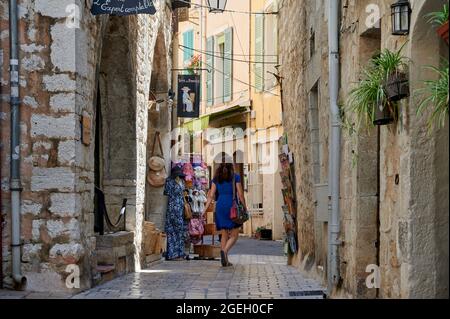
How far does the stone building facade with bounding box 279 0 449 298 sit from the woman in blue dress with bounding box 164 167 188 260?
2.71 m

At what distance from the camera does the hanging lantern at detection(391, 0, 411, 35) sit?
5.05 m

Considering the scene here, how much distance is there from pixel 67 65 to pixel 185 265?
4.83 metres

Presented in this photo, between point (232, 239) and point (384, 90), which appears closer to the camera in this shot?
point (384, 90)

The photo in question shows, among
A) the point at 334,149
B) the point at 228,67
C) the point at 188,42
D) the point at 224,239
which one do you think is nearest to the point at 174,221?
the point at 224,239

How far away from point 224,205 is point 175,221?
280cm

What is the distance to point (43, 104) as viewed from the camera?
702 cm

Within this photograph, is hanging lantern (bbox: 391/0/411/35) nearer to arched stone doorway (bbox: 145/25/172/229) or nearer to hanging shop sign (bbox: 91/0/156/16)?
hanging shop sign (bbox: 91/0/156/16)

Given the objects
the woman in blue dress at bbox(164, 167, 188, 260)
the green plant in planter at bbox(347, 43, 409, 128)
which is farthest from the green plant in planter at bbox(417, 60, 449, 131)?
the woman in blue dress at bbox(164, 167, 188, 260)

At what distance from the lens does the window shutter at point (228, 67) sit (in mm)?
23594

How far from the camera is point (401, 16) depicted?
507 centimetres

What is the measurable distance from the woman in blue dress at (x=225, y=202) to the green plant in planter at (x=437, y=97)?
→ 5562mm

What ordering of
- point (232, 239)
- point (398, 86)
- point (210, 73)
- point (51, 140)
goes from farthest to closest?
point (210, 73) → point (232, 239) → point (51, 140) → point (398, 86)

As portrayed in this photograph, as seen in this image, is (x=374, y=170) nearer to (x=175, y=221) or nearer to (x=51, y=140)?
(x=51, y=140)

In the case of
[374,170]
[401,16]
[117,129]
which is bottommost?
[374,170]
